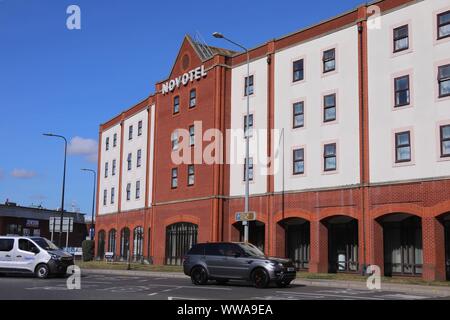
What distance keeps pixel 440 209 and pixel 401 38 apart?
907 centimetres

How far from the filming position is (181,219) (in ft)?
143

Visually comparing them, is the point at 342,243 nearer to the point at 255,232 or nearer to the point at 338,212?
the point at 338,212

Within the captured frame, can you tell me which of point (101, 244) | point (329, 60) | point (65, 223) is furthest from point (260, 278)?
point (101, 244)

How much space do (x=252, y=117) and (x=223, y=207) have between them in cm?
632

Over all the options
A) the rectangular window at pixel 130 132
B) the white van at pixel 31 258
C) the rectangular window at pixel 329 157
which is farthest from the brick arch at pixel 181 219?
the white van at pixel 31 258

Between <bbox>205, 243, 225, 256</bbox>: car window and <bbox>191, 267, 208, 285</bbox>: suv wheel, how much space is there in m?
0.71

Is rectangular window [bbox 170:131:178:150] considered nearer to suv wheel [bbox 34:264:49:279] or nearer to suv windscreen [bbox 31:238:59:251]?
suv windscreen [bbox 31:238:59:251]

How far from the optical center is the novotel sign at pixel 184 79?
1700 inches

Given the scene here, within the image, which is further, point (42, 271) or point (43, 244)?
point (43, 244)

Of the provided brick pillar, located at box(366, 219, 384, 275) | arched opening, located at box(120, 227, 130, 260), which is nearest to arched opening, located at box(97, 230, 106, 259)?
arched opening, located at box(120, 227, 130, 260)

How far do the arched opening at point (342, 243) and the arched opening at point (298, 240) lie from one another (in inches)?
74.6

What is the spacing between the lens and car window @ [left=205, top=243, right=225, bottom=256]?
933 inches

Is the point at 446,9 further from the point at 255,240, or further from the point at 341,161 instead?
the point at 255,240
